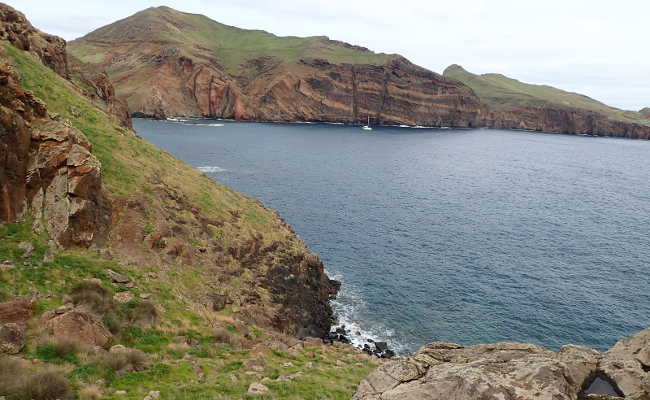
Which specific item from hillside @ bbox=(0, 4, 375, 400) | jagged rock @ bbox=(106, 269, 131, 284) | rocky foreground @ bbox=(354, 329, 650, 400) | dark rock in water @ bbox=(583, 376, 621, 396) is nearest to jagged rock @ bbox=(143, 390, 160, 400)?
hillside @ bbox=(0, 4, 375, 400)

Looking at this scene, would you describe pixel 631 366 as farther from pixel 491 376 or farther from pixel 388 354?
pixel 388 354

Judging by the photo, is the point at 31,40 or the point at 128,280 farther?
the point at 31,40

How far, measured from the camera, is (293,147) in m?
154

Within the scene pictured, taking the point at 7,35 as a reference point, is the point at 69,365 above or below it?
below

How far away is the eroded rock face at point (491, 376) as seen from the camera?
14562 millimetres

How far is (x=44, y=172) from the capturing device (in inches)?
1119

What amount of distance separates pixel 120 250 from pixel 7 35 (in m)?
33.7

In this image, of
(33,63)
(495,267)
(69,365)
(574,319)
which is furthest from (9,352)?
(495,267)

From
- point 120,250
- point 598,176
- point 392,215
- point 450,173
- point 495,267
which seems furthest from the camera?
point 598,176

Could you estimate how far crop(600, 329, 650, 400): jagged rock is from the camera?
47.3 ft

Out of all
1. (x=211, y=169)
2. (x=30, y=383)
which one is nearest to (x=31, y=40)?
(x=211, y=169)

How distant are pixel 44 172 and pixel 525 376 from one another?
1267 inches

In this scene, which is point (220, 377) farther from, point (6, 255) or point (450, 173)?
point (450, 173)

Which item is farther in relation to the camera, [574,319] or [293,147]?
[293,147]
